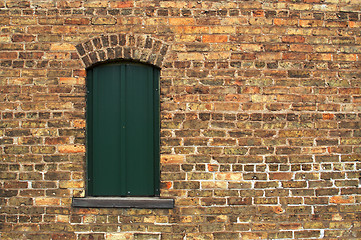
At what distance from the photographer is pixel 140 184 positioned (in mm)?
3629

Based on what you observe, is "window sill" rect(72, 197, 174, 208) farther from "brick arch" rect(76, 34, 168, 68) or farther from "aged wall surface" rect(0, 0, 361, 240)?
"brick arch" rect(76, 34, 168, 68)

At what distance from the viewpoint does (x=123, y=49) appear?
3.51 meters

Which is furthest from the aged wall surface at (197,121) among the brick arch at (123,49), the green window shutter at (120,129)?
the green window shutter at (120,129)

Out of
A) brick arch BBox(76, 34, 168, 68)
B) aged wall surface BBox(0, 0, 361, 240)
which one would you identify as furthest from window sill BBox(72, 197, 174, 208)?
brick arch BBox(76, 34, 168, 68)

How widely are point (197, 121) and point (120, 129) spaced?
938 mm

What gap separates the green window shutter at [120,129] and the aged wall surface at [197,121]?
160mm

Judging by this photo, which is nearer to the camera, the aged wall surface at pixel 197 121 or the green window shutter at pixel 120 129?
the aged wall surface at pixel 197 121

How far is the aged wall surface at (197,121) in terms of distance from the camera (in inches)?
138

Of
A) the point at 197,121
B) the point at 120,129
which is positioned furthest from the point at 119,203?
the point at 197,121

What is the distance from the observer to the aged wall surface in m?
3.50

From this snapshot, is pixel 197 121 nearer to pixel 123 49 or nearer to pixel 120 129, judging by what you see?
pixel 120 129

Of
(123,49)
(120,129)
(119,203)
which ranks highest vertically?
(123,49)

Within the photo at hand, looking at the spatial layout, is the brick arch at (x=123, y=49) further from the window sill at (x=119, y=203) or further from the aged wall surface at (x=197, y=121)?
the window sill at (x=119, y=203)

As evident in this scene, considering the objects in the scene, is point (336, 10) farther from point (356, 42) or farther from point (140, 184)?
point (140, 184)
